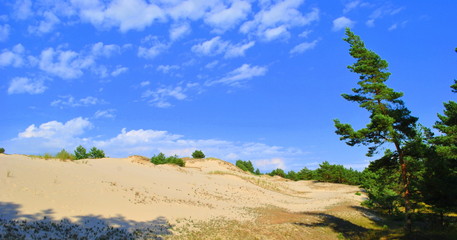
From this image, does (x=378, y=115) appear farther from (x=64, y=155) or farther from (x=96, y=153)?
(x=96, y=153)

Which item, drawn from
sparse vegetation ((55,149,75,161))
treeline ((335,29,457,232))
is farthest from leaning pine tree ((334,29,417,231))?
sparse vegetation ((55,149,75,161))

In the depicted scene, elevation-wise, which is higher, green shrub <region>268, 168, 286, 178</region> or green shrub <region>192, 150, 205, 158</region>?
green shrub <region>192, 150, 205, 158</region>

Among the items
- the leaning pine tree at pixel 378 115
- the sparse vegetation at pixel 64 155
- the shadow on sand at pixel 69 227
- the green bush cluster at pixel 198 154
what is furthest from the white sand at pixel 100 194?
the green bush cluster at pixel 198 154

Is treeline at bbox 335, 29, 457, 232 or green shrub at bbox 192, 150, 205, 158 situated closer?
treeline at bbox 335, 29, 457, 232

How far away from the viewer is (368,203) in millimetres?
42406

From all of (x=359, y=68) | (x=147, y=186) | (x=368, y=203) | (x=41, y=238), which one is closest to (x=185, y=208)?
(x=147, y=186)

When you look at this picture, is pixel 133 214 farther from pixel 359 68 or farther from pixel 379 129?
pixel 359 68

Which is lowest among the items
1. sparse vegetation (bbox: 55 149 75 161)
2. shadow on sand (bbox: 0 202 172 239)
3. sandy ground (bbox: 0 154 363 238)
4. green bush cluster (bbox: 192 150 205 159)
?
shadow on sand (bbox: 0 202 172 239)

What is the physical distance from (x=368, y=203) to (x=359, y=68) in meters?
26.6

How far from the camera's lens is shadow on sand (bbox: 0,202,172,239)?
46.9ft

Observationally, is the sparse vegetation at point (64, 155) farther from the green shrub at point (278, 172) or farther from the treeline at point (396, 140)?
the green shrub at point (278, 172)

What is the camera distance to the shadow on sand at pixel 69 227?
1430cm

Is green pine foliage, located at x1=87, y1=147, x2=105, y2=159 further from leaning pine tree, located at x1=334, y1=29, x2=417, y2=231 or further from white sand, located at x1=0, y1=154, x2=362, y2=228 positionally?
leaning pine tree, located at x1=334, y1=29, x2=417, y2=231

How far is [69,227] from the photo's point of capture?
16375 mm
